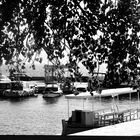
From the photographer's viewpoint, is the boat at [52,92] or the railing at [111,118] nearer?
the railing at [111,118]

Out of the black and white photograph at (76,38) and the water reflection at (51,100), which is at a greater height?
the black and white photograph at (76,38)

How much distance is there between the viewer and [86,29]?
5.34 metres

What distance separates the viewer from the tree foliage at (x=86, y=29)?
522 cm

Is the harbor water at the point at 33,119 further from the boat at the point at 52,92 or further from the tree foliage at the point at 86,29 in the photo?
the tree foliage at the point at 86,29

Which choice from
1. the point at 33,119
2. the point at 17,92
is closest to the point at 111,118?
the point at 33,119

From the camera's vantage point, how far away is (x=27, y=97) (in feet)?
205

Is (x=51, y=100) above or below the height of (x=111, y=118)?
below

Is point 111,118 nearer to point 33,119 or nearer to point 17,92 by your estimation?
point 33,119

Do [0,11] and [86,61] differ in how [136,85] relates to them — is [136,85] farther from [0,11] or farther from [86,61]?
[0,11]

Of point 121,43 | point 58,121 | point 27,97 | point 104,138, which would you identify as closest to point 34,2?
point 121,43

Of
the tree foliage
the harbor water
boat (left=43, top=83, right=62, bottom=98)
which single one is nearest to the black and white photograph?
the tree foliage

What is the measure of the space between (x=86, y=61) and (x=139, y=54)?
80 centimetres

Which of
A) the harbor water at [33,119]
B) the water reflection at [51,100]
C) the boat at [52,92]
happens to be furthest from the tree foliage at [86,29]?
the boat at [52,92]

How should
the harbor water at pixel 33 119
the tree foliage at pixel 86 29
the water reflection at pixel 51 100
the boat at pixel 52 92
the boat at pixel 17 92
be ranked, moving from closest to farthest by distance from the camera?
1. the tree foliage at pixel 86 29
2. the harbor water at pixel 33 119
3. the water reflection at pixel 51 100
4. the boat at pixel 52 92
5. the boat at pixel 17 92
